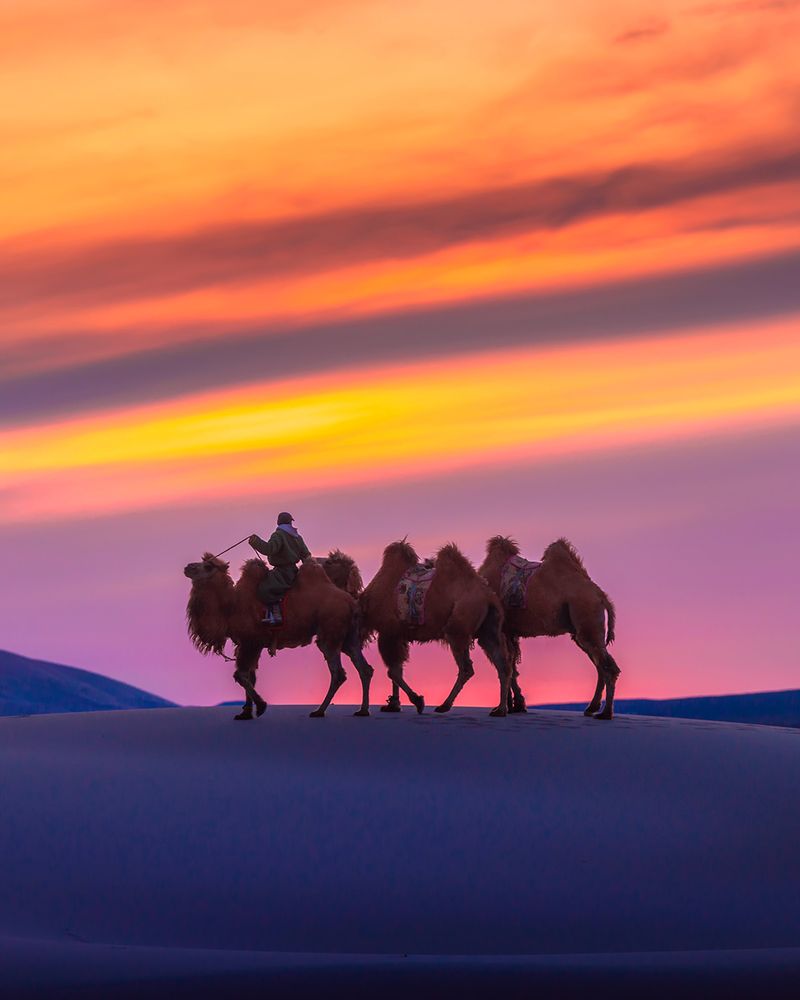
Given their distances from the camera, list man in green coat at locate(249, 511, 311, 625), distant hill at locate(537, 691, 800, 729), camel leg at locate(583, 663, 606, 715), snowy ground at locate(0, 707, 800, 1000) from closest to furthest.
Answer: snowy ground at locate(0, 707, 800, 1000), man in green coat at locate(249, 511, 311, 625), camel leg at locate(583, 663, 606, 715), distant hill at locate(537, 691, 800, 729)

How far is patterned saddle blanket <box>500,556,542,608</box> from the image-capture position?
18344mm

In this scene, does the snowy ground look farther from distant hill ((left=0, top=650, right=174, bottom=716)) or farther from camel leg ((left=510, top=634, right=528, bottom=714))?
distant hill ((left=0, top=650, right=174, bottom=716))

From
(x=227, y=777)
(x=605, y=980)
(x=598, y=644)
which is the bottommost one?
(x=605, y=980)

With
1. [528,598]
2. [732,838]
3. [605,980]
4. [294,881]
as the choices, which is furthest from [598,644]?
[605,980]

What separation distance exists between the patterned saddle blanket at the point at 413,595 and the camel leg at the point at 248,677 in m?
1.65

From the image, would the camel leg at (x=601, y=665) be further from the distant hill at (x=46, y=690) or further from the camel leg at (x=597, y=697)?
the distant hill at (x=46, y=690)

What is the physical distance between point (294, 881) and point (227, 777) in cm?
268

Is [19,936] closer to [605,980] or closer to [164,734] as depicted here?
[605,980]

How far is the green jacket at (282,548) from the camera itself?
17859 mm

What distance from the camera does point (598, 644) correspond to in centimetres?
1825

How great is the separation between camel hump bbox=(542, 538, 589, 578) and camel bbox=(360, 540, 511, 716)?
2.81 feet

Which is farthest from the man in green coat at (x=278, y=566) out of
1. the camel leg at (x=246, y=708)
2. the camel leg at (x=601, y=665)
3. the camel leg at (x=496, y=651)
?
the camel leg at (x=601, y=665)

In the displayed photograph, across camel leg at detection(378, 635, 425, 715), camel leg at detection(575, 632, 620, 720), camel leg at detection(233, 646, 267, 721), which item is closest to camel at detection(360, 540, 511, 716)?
camel leg at detection(378, 635, 425, 715)

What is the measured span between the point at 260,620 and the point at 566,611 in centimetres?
340
